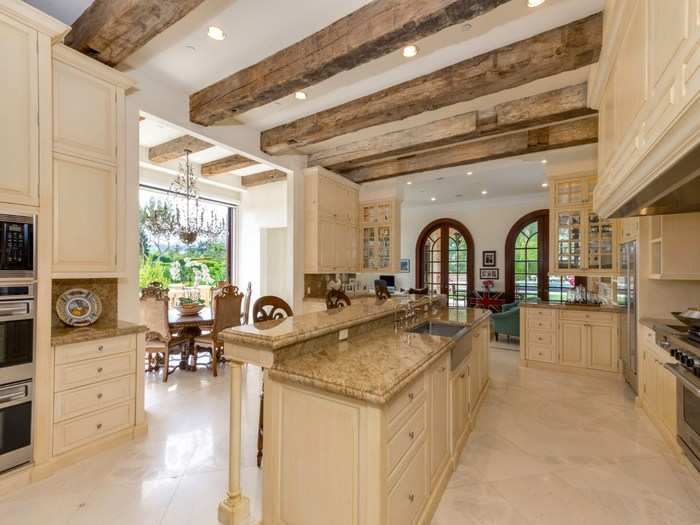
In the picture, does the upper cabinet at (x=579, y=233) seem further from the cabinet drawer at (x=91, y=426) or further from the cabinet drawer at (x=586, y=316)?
the cabinet drawer at (x=91, y=426)

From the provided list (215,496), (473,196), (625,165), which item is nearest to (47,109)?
(215,496)

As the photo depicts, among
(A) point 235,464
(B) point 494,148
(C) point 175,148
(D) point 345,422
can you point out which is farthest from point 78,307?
(B) point 494,148

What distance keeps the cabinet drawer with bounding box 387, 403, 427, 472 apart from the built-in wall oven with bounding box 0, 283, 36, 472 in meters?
2.30

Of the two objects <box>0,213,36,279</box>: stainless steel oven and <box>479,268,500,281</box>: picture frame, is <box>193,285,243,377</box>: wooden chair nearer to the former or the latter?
<box>0,213,36,279</box>: stainless steel oven

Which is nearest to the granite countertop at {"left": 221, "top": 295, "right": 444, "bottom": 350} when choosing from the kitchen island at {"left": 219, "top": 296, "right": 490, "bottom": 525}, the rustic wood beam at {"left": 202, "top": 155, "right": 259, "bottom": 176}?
the kitchen island at {"left": 219, "top": 296, "right": 490, "bottom": 525}

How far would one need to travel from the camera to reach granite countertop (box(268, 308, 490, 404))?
4.55ft

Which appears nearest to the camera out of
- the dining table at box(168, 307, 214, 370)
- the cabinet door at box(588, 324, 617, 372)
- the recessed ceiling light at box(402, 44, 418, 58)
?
the recessed ceiling light at box(402, 44, 418, 58)

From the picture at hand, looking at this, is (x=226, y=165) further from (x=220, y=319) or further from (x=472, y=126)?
(x=472, y=126)

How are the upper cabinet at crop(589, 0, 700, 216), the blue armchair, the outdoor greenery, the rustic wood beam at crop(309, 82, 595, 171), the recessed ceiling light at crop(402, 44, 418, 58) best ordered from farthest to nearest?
the blue armchair, the outdoor greenery, the rustic wood beam at crop(309, 82, 595, 171), the recessed ceiling light at crop(402, 44, 418, 58), the upper cabinet at crop(589, 0, 700, 216)

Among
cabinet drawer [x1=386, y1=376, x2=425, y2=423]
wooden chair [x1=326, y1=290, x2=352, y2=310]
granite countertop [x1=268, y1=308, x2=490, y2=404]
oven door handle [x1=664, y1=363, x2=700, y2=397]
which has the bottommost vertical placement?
oven door handle [x1=664, y1=363, x2=700, y2=397]

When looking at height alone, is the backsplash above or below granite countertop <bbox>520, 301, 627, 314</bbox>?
above

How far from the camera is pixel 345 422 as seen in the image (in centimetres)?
144

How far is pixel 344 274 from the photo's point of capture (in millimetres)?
6023

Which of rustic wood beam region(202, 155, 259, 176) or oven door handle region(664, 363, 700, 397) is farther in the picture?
rustic wood beam region(202, 155, 259, 176)
